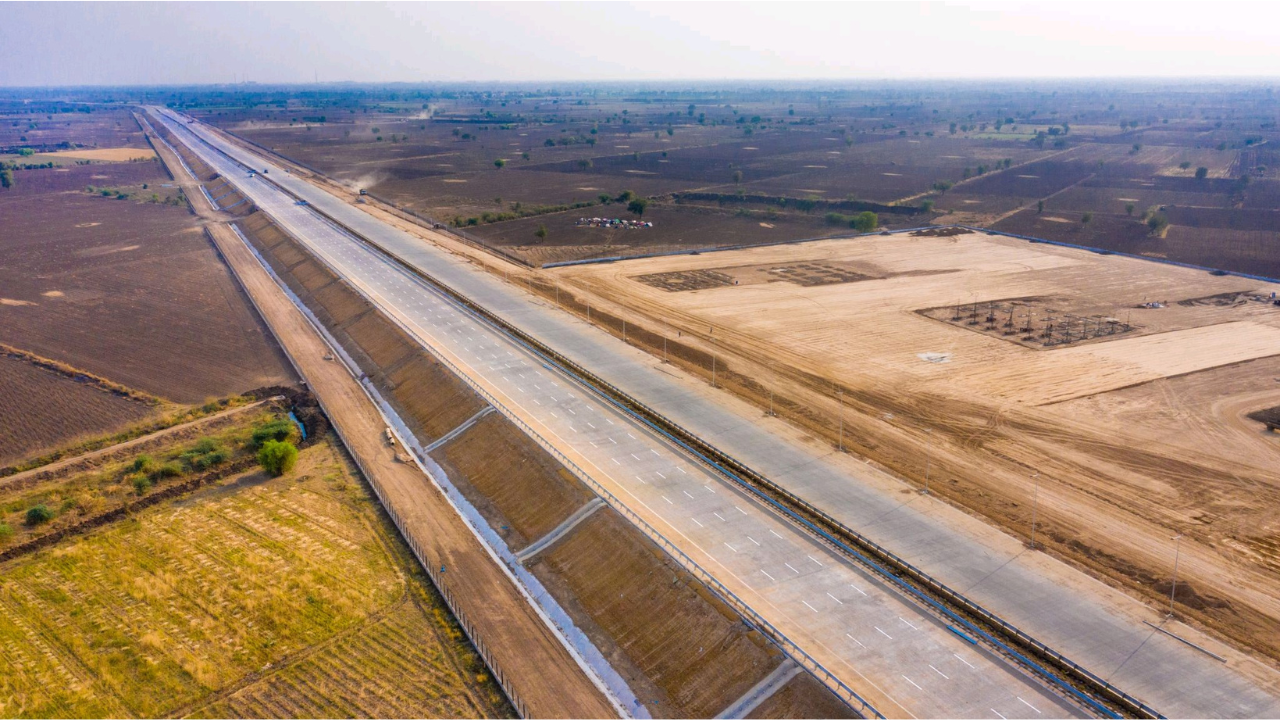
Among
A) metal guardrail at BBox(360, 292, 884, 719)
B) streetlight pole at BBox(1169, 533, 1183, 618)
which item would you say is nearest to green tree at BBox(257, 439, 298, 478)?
metal guardrail at BBox(360, 292, 884, 719)

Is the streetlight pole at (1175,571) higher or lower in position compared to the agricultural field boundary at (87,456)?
lower

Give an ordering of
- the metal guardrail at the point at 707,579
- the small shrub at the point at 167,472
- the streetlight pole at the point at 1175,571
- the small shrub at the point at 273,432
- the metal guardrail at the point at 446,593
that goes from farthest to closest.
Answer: the small shrub at the point at 273,432 < the small shrub at the point at 167,472 < the streetlight pole at the point at 1175,571 < the metal guardrail at the point at 446,593 < the metal guardrail at the point at 707,579

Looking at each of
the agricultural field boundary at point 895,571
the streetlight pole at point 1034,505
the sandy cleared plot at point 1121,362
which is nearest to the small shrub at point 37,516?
the agricultural field boundary at point 895,571

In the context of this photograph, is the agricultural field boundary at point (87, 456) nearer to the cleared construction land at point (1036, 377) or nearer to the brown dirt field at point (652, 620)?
the brown dirt field at point (652, 620)

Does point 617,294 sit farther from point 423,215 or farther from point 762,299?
point 423,215

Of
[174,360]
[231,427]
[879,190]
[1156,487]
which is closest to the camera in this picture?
[1156,487]

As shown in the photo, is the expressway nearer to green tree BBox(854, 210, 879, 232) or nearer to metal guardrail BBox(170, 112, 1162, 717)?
metal guardrail BBox(170, 112, 1162, 717)

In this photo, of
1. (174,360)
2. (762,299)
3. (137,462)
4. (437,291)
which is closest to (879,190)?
(762,299)
